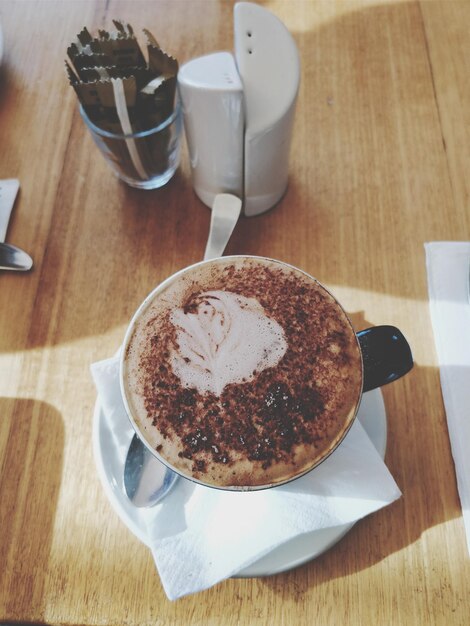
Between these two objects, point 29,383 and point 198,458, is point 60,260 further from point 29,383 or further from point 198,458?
point 198,458

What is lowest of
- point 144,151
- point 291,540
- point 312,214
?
point 291,540

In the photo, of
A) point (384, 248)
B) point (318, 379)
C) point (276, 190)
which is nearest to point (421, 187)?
point (384, 248)

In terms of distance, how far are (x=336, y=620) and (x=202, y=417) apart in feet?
0.92

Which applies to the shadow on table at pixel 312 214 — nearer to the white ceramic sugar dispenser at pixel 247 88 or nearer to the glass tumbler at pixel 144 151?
the glass tumbler at pixel 144 151

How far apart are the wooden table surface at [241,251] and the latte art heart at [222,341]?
0.66 feet

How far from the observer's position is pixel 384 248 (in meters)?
0.74

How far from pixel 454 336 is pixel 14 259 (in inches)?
24.4

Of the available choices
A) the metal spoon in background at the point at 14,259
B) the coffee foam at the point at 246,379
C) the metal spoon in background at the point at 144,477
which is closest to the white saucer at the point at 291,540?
the metal spoon in background at the point at 144,477

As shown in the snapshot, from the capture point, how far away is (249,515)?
53 centimetres

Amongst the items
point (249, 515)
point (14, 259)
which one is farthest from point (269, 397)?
point (14, 259)

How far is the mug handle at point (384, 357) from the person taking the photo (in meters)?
0.51

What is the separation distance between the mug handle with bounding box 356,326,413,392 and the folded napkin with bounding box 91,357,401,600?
0.29ft

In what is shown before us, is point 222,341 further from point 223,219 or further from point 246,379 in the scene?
point 223,219

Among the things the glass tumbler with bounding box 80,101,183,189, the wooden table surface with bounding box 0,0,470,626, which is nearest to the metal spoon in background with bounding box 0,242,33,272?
the wooden table surface with bounding box 0,0,470,626
